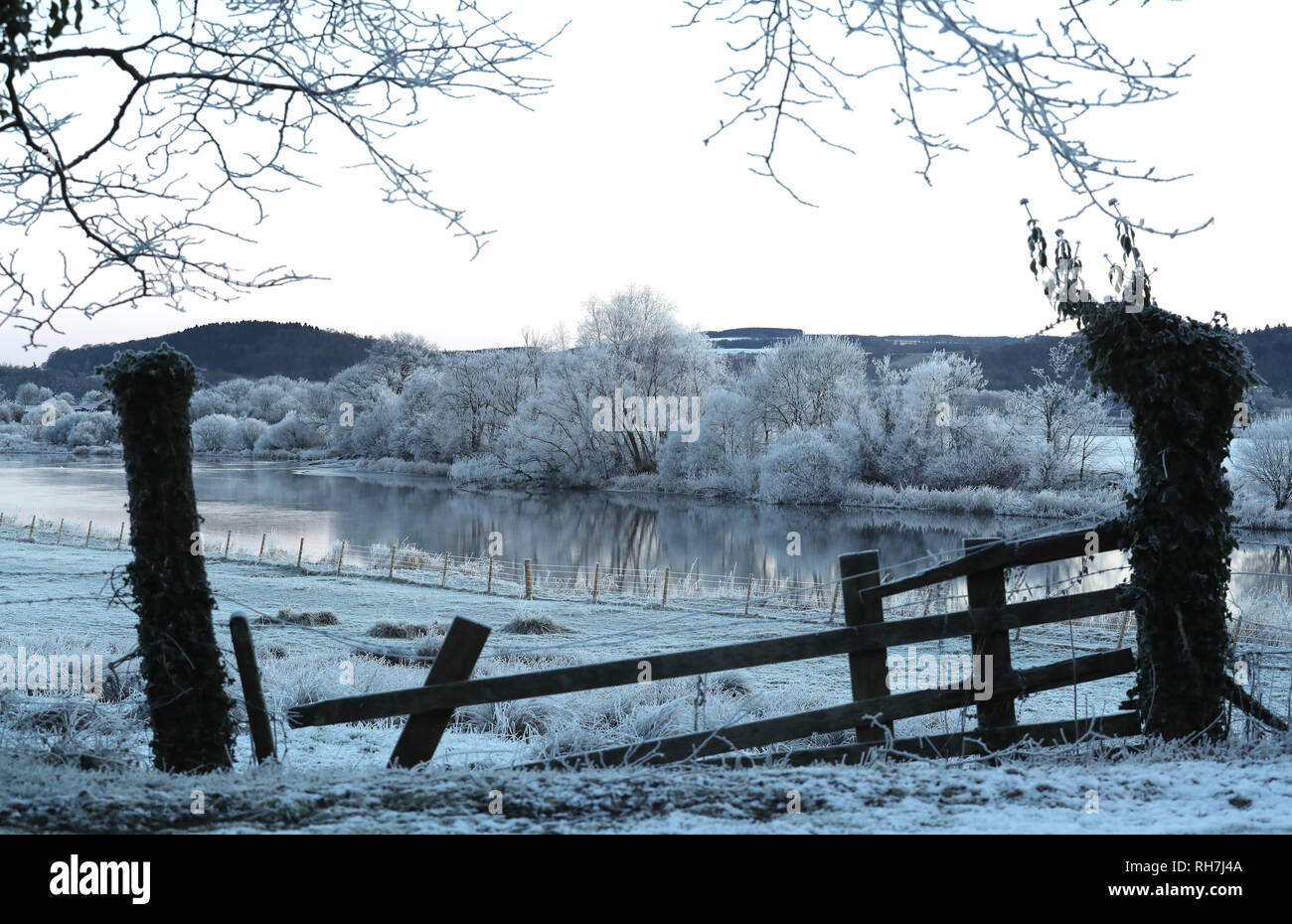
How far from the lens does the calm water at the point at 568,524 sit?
31.4m

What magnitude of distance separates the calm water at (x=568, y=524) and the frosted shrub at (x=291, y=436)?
22521 mm

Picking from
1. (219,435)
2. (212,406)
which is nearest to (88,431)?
(219,435)

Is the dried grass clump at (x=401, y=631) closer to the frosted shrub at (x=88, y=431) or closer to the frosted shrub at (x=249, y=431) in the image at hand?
the frosted shrub at (x=88, y=431)

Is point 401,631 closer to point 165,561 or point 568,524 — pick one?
point 165,561

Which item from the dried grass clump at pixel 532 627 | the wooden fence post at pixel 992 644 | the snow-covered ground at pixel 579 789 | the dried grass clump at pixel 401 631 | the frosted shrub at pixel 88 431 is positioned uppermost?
the frosted shrub at pixel 88 431

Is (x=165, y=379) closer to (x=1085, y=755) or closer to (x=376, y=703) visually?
(x=376, y=703)

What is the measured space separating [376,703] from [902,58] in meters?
3.77

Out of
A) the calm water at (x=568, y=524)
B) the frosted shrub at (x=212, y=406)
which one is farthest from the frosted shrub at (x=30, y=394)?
the calm water at (x=568, y=524)

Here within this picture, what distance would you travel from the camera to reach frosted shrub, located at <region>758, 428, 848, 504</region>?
150 ft

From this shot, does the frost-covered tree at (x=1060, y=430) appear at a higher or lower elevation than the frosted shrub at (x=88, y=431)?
lower

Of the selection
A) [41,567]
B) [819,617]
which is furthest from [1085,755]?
[41,567]

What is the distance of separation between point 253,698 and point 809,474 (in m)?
41.3

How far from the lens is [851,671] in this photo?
5184mm

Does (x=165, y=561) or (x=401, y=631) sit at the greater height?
(x=165, y=561)
